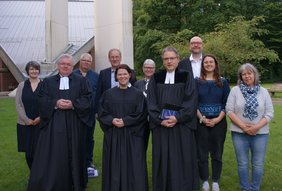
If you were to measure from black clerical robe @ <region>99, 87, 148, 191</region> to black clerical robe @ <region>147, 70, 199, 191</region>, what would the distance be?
0.59 feet

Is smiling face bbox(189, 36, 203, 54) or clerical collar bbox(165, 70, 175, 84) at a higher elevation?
smiling face bbox(189, 36, 203, 54)

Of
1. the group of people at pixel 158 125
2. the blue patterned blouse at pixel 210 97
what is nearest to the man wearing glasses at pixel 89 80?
the group of people at pixel 158 125

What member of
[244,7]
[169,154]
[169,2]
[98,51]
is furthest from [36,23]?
[169,154]

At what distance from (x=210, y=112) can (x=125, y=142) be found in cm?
137

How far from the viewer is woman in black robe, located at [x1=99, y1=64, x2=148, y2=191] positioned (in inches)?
213

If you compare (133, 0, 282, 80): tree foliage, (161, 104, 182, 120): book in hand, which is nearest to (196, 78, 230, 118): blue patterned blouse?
(161, 104, 182, 120): book in hand

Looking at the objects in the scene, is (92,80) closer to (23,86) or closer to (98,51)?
(23,86)

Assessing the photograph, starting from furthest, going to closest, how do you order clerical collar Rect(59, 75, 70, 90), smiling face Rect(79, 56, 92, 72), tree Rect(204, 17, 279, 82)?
tree Rect(204, 17, 279, 82), smiling face Rect(79, 56, 92, 72), clerical collar Rect(59, 75, 70, 90)

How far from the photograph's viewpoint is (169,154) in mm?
5383

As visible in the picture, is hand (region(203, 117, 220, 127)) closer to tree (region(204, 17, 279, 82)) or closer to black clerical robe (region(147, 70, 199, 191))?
black clerical robe (region(147, 70, 199, 191))

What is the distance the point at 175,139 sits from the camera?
538 centimetres

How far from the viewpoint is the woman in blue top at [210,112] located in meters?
5.85

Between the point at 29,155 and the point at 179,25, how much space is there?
3332 centimetres

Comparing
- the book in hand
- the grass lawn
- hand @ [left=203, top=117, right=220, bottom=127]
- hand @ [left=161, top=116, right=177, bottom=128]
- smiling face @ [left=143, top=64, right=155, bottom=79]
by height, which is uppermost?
smiling face @ [left=143, top=64, right=155, bottom=79]
